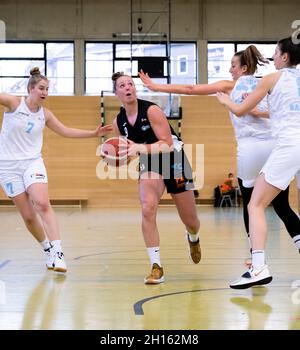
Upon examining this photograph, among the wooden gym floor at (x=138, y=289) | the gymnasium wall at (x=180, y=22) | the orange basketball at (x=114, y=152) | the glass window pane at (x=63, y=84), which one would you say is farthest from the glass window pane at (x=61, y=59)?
the orange basketball at (x=114, y=152)

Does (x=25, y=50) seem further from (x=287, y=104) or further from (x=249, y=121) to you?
(x=287, y=104)

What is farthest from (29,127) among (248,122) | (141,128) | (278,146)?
(278,146)

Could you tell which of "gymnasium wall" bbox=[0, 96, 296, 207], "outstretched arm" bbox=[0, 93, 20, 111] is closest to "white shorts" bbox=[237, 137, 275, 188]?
"outstretched arm" bbox=[0, 93, 20, 111]

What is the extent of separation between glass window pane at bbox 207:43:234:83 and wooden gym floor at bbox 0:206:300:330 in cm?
1047

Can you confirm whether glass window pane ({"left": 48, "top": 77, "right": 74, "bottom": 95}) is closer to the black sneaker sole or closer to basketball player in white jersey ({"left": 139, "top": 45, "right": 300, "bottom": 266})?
basketball player in white jersey ({"left": 139, "top": 45, "right": 300, "bottom": 266})

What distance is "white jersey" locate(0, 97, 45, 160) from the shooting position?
640 cm

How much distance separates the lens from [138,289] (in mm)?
5438

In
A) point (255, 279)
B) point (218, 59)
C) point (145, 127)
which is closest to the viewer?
point (255, 279)

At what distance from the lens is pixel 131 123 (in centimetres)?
588

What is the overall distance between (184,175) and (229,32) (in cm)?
1408

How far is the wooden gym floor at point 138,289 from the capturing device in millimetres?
4301

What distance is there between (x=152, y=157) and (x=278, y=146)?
1.26m

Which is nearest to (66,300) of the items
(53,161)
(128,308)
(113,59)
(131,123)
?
(128,308)
